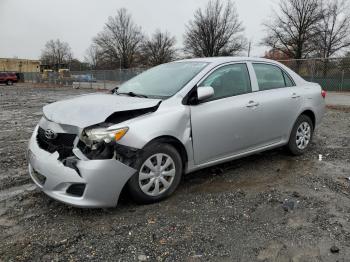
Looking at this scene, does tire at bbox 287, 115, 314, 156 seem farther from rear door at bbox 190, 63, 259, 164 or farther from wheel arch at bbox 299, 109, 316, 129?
rear door at bbox 190, 63, 259, 164

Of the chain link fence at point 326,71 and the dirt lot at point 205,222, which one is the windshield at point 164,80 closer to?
the dirt lot at point 205,222

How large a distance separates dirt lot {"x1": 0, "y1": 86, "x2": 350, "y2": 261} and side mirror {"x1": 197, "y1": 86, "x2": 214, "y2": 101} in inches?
45.6

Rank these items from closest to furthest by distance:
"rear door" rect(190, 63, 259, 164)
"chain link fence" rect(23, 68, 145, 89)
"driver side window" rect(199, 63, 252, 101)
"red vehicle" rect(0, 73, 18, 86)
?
"rear door" rect(190, 63, 259, 164)
"driver side window" rect(199, 63, 252, 101)
"chain link fence" rect(23, 68, 145, 89)
"red vehicle" rect(0, 73, 18, 86)

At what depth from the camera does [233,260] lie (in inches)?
110

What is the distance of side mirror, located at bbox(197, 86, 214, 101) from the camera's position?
391cm

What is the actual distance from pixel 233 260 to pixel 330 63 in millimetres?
15480

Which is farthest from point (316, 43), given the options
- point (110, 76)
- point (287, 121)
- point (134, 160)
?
point (134, 160)

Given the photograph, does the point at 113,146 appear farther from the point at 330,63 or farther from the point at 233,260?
the point at 330,63

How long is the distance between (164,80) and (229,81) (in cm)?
86

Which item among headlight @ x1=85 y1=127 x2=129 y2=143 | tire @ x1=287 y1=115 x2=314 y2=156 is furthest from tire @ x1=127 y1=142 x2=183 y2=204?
tire @ x1=287 y1=115 x2=314 y2=156

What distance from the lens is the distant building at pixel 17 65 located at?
54.2 m

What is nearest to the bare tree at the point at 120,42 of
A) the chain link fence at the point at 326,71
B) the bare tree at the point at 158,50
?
the bare tree at the point at 158,50

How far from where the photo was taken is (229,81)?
4512 mm

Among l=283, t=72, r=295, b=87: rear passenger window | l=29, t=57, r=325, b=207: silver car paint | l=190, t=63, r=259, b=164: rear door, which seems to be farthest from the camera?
l=283, t=72, r=295, b=87: rear passenger window
